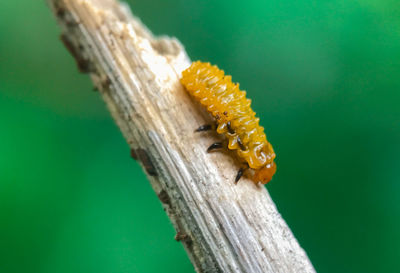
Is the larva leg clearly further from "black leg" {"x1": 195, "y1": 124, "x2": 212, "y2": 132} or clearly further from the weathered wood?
"black leg" {"x1": 195, "y1": 124, "x2": 212, "y2": 132}

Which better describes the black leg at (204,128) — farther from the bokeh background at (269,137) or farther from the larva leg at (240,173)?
the bokeh background at (269,137)

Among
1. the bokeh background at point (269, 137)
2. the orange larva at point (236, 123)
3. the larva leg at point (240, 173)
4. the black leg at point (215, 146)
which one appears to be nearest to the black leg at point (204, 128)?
the orange larva at point (236, 123)

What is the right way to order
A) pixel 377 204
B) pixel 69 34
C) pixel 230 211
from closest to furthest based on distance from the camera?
pixel 230 211 < pixel 69 34 < pixel 377 204

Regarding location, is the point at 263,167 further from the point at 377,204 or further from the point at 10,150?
the point at 10,150

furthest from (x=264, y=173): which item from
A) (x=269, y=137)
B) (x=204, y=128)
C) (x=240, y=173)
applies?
(x=269, y=137)

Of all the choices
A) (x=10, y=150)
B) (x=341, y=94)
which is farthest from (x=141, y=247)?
(x=341, y=94)

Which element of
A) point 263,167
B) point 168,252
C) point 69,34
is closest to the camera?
point 263,167

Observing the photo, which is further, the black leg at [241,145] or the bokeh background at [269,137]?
the bokeh background at [269,137]
